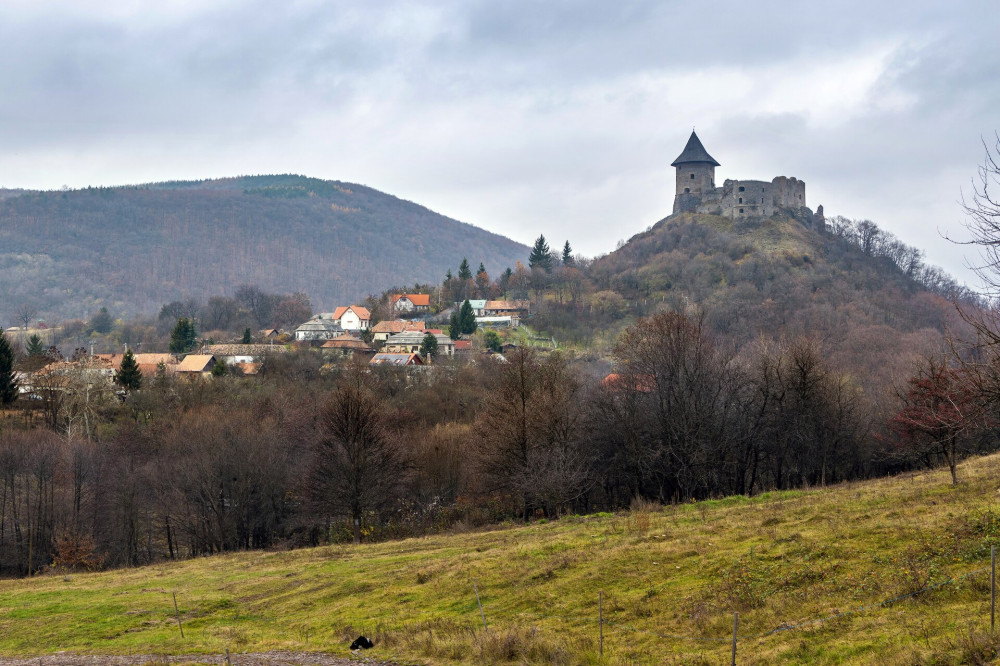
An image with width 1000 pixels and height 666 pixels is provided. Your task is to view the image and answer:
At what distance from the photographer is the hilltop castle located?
5423 inches

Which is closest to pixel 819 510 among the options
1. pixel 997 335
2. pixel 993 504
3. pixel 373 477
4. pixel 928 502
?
pixel 928 502

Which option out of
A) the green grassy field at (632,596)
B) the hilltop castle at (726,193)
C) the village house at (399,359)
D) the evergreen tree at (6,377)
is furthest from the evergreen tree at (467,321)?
the green grassy field at (632,596)

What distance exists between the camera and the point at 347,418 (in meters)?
40.0

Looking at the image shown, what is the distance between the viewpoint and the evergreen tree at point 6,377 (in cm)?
6175

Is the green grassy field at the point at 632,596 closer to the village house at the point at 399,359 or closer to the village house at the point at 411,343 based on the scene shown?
the village house at the point at 399,359

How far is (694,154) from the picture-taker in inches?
5586

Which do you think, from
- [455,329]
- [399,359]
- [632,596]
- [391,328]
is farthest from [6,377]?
[632,596]

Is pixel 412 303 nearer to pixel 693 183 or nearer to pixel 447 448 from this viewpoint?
pixel 693 183

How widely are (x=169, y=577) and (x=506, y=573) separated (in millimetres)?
15029

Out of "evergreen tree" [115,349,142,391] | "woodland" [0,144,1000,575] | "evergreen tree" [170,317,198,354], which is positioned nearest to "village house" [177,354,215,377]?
"evergreen tree" [170,317,198,354]

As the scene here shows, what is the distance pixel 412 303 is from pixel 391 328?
18361 millimetres

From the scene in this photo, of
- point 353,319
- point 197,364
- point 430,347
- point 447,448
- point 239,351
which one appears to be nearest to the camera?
point 447,448

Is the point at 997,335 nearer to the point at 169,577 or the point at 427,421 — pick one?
the point at 169,577

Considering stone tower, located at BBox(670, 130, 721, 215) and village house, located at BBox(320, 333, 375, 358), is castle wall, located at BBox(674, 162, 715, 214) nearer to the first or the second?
stone tower, located at BBox(670, 130, 721, 215)
